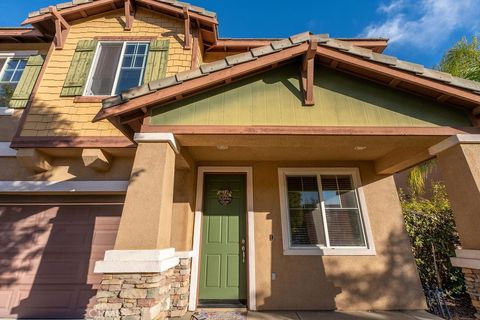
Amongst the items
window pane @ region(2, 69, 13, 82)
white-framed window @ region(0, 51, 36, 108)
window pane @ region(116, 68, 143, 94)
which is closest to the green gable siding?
window pane @ region(116, 68, 143, 94)

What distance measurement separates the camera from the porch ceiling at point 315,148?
388cm

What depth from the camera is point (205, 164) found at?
5.67m

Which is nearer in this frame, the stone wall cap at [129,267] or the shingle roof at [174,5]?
the stone wall cap at [129,267]

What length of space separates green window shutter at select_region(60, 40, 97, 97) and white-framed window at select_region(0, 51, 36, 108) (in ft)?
5.44

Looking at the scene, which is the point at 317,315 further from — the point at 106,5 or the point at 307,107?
the point at 106,5

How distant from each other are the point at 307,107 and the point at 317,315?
155 inches

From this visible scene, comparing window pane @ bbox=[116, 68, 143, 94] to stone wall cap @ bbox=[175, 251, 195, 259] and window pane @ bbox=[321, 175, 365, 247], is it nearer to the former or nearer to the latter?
stone wall cap @ bbox=[175, 251, 195, 259]

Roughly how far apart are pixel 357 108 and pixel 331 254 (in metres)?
3.15

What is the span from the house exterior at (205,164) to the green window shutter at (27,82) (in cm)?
→ 5

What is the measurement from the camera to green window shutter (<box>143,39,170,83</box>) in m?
5.48

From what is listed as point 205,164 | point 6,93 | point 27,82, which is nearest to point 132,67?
point 27,82

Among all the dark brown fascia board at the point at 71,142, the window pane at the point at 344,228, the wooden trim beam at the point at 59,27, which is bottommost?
the window pane at the point at 344,228

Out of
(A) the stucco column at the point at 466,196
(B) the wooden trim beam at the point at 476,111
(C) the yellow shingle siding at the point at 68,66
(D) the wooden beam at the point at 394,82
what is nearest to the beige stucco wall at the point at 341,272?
(A) the stucco column at the point at 466,196

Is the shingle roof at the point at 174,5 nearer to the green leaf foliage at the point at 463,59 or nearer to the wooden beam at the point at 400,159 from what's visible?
the wooden beam at the point at 400,159
